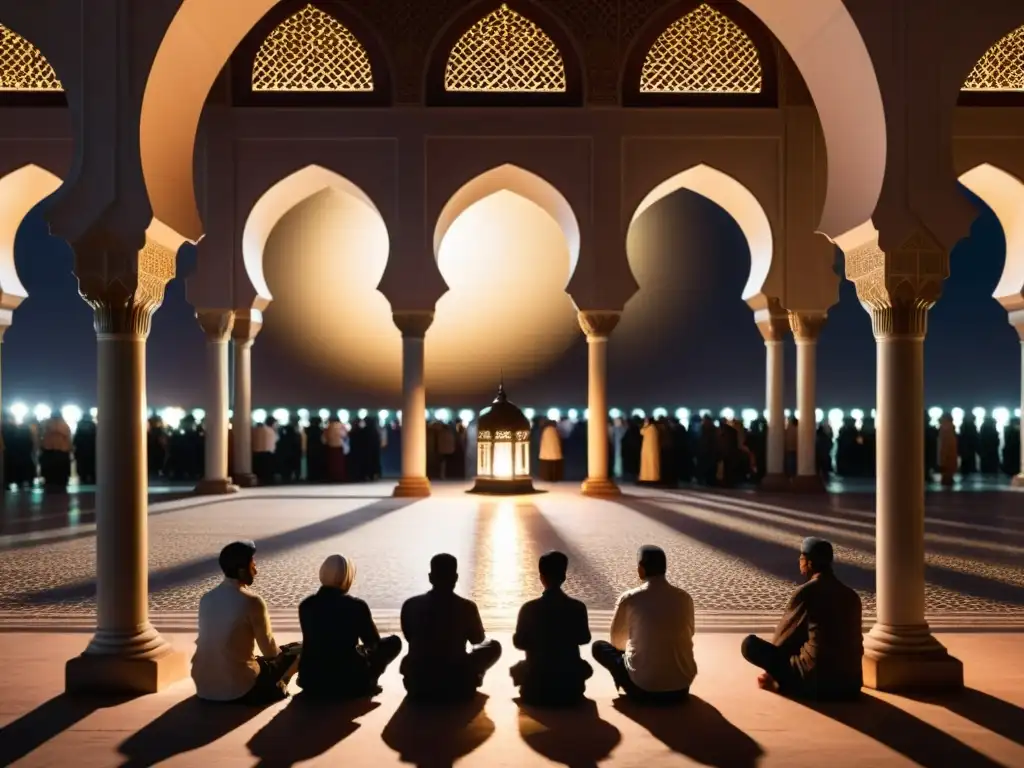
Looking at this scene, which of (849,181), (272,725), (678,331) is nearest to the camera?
(272,725)

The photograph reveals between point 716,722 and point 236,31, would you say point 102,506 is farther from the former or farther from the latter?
point 716,722

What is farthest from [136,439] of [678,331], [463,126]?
[678,331]

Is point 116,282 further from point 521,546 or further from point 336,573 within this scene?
point 521,546

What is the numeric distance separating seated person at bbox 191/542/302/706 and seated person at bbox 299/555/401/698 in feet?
0.53

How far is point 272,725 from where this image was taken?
379 cm

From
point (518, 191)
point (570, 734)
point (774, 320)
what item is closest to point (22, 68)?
point (518, 191)

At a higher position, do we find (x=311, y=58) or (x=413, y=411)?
(x=311, y=58)

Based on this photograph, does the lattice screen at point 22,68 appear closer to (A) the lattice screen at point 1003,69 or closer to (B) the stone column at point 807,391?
(B) the stone column at point 807,391

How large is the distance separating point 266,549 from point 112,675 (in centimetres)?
390

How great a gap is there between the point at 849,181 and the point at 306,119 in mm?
8878

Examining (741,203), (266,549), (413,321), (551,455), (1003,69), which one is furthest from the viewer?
(551,455)

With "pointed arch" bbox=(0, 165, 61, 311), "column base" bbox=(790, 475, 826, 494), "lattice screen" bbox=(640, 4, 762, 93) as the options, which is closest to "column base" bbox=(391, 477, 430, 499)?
"column base" bbox=(790, 475, 826, 494)

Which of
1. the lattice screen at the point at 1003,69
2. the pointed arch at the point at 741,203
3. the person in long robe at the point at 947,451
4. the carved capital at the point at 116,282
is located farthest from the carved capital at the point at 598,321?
the carved capital at the point at 116,282

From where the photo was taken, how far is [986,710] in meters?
4.00
